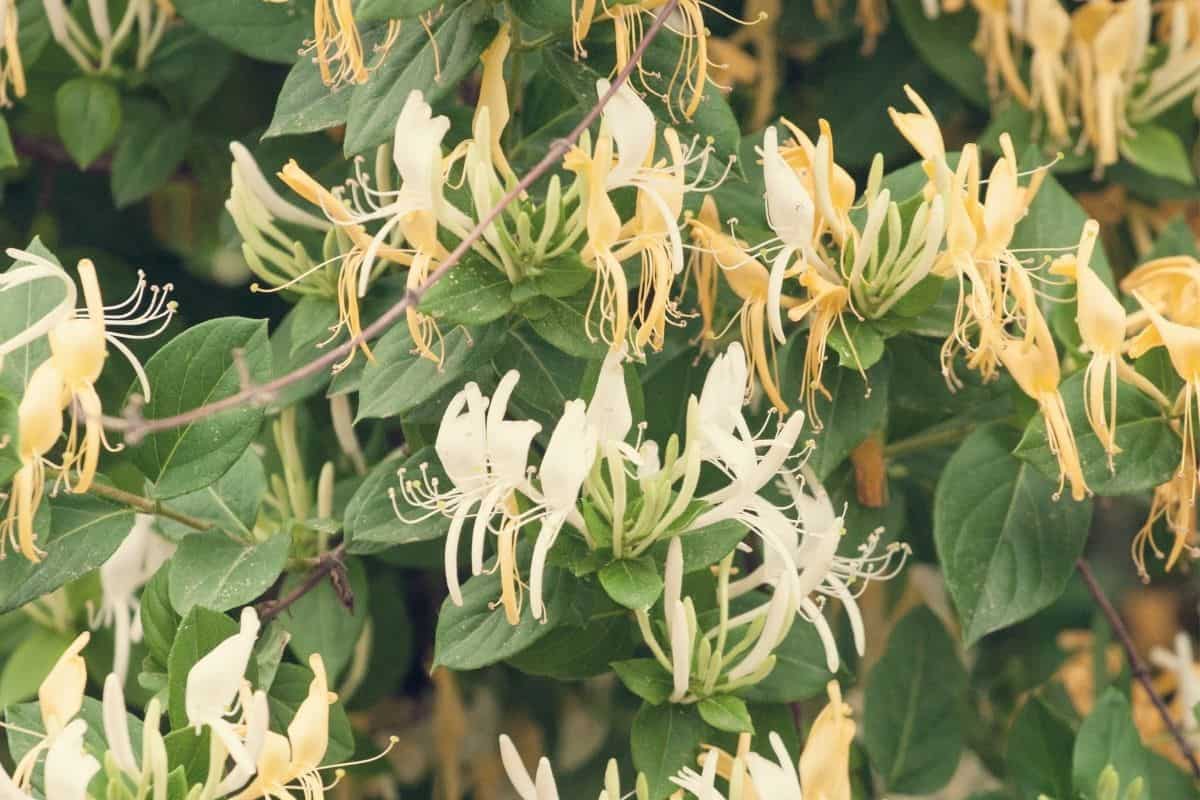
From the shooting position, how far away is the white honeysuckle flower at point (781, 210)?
75 centimetres

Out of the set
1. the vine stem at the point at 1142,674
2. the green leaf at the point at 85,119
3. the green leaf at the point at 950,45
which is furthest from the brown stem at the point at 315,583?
the green leaf at the point at 950,45

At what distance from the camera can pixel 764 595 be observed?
33.5 inches

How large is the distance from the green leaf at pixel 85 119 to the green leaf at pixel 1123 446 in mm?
603

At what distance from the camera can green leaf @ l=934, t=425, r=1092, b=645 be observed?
86cm

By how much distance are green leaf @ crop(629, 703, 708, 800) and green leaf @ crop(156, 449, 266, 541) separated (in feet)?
0.76

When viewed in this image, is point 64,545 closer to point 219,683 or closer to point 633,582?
point 219,683

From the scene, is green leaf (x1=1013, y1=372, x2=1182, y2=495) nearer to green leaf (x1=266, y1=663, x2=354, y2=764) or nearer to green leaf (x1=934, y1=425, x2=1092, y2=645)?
green leaf (x1=934, y1=425, x2=1092, y2=645)

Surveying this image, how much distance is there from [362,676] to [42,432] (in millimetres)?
498

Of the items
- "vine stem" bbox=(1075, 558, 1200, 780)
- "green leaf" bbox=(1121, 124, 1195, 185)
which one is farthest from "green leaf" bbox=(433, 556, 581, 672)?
"green leaf" bbox=(1121, 124, 1195, 185)

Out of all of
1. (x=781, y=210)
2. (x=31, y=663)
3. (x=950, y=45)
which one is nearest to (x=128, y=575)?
(x=31, y=663)

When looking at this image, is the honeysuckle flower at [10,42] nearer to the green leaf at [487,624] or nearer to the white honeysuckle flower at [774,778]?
the green leaf at [487,624]

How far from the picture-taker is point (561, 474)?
683mm

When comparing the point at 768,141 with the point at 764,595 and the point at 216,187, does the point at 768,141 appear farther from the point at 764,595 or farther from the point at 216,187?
the point at 216,187

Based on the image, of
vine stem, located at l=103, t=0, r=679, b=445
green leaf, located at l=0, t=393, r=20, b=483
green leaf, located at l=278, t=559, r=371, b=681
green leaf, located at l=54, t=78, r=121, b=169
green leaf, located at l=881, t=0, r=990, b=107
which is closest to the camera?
vine stem, located at l=103, t=0, r=679, b=445
